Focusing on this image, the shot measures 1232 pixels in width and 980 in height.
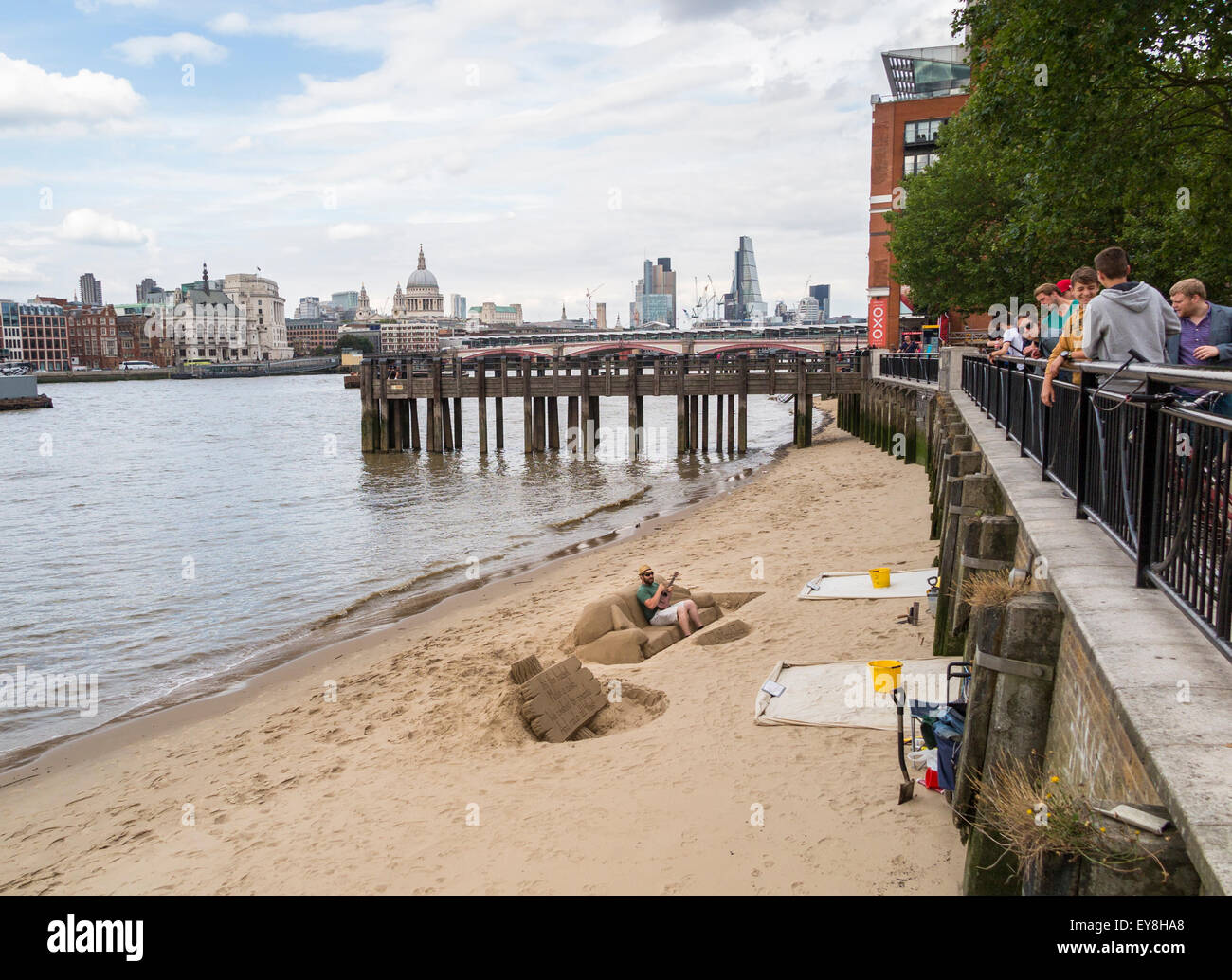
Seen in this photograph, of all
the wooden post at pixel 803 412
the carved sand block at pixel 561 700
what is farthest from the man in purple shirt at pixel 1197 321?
the wooden post at pixel 803 412

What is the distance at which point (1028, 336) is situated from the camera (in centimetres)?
1264

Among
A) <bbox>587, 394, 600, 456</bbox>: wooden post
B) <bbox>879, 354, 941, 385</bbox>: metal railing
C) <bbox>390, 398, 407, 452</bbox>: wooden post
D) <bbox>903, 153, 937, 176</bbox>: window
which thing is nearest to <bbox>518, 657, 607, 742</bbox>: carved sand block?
<bbox>879, 354, 941, 385</bbox>: metal railing

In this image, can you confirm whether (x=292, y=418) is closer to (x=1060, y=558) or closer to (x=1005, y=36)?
(x=1005, y=36)

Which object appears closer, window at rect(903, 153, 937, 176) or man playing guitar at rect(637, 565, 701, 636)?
man playing guitar at rect(637, 565, 701, 636)

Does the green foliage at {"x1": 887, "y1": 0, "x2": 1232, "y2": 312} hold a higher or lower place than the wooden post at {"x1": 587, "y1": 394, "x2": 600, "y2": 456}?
higher

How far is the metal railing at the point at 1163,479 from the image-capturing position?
406 cm

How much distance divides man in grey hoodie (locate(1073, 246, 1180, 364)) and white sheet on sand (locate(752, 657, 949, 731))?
8.62 ft

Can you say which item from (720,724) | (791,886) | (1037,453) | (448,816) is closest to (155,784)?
(448,816)

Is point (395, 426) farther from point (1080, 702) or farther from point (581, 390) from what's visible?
point (1080, 702)

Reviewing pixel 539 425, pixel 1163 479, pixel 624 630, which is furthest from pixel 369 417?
pixel 1163 479

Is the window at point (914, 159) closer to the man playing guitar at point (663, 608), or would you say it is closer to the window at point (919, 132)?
the window at point (919, 132)

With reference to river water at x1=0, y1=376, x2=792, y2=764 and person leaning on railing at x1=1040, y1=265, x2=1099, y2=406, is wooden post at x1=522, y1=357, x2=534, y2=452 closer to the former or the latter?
river water at x1=0, y1=376, x2=792, y2=764

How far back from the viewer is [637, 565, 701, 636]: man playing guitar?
1173cm

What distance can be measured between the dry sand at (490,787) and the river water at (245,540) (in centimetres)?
189
